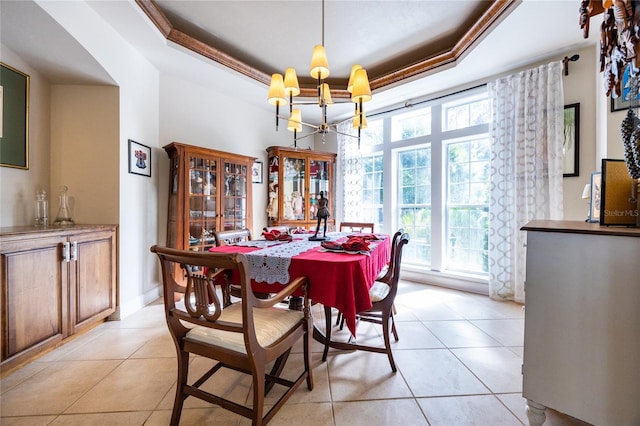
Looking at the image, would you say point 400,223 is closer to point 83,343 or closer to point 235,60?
point 235,60

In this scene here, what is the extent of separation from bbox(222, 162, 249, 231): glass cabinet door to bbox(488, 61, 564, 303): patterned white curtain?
321 centimetres

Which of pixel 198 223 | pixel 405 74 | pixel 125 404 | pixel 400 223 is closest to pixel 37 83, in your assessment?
pixel 198 223

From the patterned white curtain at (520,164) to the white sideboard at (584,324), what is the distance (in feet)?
6.93

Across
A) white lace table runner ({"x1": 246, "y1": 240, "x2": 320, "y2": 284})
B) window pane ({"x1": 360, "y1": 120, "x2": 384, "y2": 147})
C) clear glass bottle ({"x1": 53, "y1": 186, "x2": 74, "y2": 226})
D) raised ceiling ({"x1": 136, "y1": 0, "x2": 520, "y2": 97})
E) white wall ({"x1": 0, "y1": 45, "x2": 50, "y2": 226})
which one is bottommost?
white lace table runner ({"x1": 246, "y1": 240, "x2": 320, "y2": 284})

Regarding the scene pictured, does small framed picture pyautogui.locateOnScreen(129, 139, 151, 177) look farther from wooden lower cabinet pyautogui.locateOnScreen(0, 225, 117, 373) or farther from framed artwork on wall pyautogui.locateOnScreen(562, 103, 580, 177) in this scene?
framed artwork on wall pyautogui.locateOnScreen(562, 103, 580, 177)

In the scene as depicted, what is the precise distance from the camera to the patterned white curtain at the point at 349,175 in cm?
446

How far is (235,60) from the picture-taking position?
3.01 m

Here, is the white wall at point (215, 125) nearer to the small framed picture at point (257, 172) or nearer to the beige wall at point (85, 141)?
the small framed picture at point (257, 172)

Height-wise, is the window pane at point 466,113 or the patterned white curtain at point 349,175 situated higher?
the window pane at point 466,113

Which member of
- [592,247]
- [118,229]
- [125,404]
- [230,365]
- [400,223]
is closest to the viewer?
[592,247]

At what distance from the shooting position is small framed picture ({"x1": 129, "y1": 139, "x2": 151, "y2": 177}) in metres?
2.65

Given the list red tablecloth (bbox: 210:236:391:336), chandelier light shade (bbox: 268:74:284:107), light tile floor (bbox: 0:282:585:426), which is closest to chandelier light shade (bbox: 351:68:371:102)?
chandelier light shade (bbox: 268:74:284:107)

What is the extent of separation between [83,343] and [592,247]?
3.34 meters

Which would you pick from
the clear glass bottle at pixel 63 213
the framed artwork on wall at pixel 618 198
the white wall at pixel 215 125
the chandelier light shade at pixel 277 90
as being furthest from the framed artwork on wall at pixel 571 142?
the clear glass bottle at pixel 63 213
